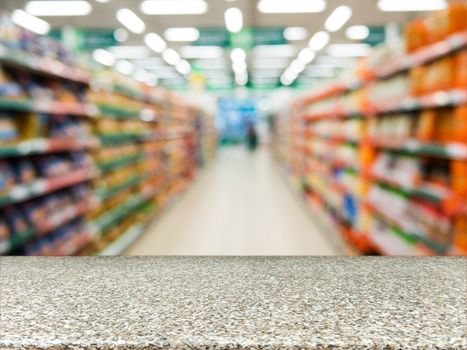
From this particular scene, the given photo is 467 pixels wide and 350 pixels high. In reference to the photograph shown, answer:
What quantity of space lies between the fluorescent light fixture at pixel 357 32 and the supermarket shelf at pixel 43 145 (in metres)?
8.62

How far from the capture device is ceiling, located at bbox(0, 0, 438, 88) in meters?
8.46

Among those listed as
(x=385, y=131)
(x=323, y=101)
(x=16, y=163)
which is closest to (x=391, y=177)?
(x=385, y=131)

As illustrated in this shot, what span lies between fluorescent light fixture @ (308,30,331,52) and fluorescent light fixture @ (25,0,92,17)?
537 centimetres

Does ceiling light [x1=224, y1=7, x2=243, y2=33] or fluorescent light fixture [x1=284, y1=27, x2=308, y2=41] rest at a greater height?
fluorescent light fixture [x1=284, y1=27, x2=308, y2=41]

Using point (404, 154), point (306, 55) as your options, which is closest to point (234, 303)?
point (404, 154)

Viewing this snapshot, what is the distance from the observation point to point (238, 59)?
14.9 meters

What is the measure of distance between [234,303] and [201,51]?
1377 cm

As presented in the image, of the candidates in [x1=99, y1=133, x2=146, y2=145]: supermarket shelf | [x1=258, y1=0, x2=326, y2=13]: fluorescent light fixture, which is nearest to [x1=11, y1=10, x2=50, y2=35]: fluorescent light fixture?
[x1=258, y1=0, x2=326, y2=13]: fluorescent light fixture

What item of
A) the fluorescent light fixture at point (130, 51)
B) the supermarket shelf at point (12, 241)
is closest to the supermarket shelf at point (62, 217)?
the supermarket shelf at point (12, 241)

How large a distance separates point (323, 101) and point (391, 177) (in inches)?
144

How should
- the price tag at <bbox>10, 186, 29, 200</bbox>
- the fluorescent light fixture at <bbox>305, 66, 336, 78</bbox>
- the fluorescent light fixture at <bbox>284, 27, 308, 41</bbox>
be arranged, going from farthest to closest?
1. the fluorescent light fixture at <bbox>305, 66, 336, 78</bbox>
2. the fluorescent light fixture at <bbox>284, 27, 308, 41</bbox>
3. the price tag at <bbox>10, 186, 29, 200</bbox>

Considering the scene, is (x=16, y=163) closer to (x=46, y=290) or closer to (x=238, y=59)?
(x=46, y=290)

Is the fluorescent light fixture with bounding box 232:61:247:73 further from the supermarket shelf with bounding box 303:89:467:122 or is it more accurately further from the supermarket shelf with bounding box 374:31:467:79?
the supermarket shelf with bounding box 374:31:467:79

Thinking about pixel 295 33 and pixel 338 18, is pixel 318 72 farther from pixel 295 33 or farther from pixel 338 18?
pixel 338 18
